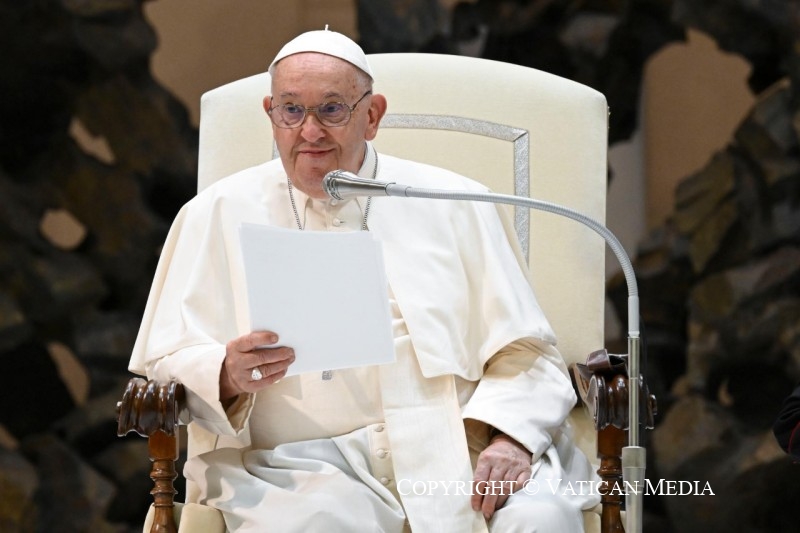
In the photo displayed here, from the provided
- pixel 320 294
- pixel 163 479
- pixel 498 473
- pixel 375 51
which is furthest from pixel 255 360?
pixel 375 51

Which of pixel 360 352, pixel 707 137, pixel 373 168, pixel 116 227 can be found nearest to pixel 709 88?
pixel 707 137

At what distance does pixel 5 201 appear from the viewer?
527 centimetres

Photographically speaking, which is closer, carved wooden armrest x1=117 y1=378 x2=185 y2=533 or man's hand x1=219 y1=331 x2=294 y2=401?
man's hand x1=219 y1=331 x2=294 y2=401

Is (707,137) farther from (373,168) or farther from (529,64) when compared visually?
(373,168)

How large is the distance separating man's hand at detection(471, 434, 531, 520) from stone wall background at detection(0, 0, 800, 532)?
2.07 metres

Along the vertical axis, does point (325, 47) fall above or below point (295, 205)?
above

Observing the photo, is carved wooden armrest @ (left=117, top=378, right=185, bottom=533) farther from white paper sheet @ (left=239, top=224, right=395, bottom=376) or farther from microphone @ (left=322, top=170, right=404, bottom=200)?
microphone @ (left=322, top=170, right=404, bottom=200)

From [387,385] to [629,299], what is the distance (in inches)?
37.7

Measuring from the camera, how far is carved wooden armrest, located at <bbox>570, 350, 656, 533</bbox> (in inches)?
119

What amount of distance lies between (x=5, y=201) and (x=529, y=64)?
7.00 ft

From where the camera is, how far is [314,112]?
332 cm

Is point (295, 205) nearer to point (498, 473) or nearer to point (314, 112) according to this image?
point (314, 112)

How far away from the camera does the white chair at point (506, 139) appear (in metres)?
3.83

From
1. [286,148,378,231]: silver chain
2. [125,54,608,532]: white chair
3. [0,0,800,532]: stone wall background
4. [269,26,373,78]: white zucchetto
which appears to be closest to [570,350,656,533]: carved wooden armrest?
[125,54,608,532]: white chair
